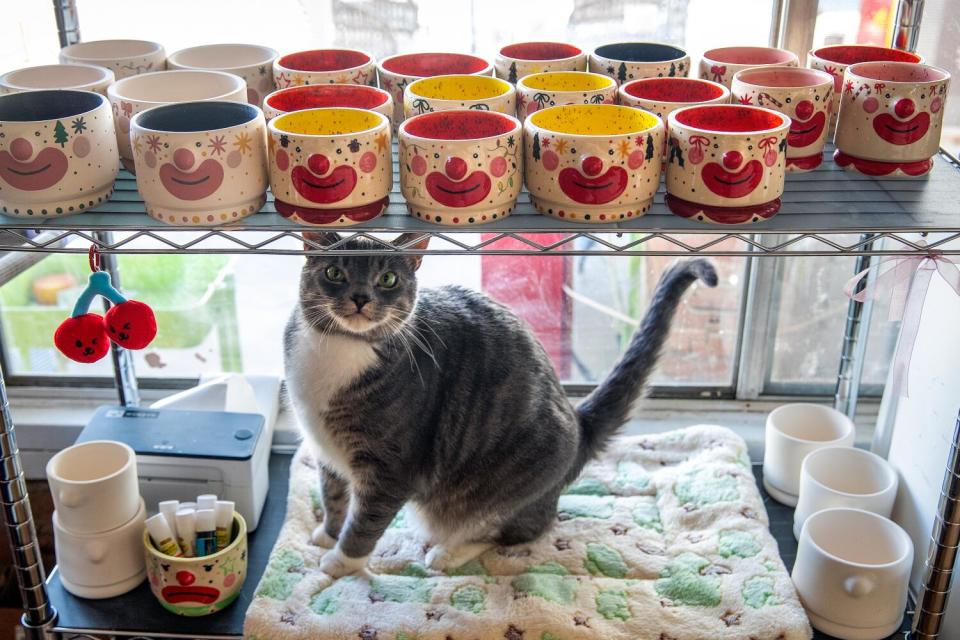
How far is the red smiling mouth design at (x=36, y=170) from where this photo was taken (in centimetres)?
94

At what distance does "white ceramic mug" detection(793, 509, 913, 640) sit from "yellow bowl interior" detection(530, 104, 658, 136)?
594 mm

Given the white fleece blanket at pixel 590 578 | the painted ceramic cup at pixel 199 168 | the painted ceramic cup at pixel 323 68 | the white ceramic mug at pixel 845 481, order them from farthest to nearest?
1. the white ceramic mug at pixel 845 481
2. the white fleece blanket at pixel 590 578
3. the painted ceramic cup at pixel 323 68
4. the painted ceramic cup at pixel 199 168

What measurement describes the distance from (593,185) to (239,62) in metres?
0.54

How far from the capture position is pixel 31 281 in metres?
1.73

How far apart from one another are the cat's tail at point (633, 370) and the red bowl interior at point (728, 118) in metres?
0.23

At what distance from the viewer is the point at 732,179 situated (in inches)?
36.9

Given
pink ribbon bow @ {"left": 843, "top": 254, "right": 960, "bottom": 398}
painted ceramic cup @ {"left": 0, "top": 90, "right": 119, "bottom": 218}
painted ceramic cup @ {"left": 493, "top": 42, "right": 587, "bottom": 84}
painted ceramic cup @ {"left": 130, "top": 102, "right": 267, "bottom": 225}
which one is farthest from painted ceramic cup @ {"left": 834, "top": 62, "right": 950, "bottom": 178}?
painted ceramic cup @ {"left": 0, "top": 90, "right": 119, "bottom": 218}

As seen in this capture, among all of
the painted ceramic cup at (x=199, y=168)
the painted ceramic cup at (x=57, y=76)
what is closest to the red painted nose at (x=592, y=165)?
the painted ceramic cup at (x=199, y=168)

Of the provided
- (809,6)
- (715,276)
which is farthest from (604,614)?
(809,6)

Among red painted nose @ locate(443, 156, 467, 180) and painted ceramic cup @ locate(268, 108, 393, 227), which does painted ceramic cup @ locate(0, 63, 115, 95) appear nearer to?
painted ceramic cup @ locate(268, 108, 393, 227)

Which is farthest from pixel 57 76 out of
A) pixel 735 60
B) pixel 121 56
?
pixel 735 60

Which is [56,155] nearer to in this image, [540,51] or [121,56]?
[121,56]

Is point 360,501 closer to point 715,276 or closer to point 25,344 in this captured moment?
point 715,276

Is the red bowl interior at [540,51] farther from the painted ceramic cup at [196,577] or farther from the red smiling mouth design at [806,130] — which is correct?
the painted ceramic cup at [196,577]
